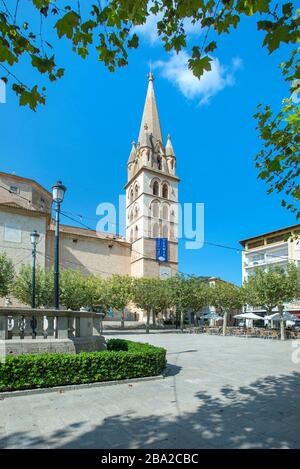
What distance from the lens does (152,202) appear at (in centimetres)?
5962

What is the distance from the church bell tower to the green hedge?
44417mm

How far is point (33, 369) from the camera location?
696cm

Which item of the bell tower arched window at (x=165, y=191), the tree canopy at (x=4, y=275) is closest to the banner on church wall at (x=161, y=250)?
the bell tower arched window at (x=165, y=191)

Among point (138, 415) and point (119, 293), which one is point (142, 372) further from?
point (119, 293)

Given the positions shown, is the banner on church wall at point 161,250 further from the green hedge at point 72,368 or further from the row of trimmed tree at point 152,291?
the green hedge at point 72,368

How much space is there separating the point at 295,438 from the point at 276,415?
1.08 m

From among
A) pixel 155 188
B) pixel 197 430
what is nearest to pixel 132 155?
pixel 155 188

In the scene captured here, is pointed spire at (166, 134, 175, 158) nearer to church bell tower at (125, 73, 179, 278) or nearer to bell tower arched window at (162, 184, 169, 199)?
church bell tower at (125, 73, 179, 278)

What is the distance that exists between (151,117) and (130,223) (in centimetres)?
2210

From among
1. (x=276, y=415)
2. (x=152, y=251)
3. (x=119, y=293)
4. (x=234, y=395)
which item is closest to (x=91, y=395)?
(x=234, y=395)

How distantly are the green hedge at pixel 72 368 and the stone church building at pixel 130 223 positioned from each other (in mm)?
37143

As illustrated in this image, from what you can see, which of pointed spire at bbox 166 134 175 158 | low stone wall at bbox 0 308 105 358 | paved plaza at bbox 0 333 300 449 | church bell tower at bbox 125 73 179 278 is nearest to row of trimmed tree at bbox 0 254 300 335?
church bell tower at bbox 125 73 179 278

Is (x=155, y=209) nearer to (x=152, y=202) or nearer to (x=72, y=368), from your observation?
(x=152, y=202)

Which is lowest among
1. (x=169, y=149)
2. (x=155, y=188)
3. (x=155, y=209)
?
(x=155, y=209)
